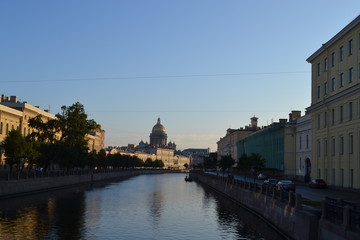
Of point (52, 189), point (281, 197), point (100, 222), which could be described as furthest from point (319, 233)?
point (52, 189)

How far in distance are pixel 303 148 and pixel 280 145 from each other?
567 inches

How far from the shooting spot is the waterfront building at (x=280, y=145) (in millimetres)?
89375

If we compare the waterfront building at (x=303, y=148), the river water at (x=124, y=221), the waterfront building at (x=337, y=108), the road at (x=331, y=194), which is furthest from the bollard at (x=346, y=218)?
the waterfront building at (x=303, y=148)

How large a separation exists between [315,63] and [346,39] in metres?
12.0

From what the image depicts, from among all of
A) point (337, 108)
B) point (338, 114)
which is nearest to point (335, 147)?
point (338, 114)

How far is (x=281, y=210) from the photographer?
3069cm

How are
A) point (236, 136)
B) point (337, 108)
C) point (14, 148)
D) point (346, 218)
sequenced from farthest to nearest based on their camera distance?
point (236, 136) < point (14, 148) < point (337, 108) < point (346, 218)

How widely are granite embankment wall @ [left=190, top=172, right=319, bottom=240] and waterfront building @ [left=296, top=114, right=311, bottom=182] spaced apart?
97.8 ft

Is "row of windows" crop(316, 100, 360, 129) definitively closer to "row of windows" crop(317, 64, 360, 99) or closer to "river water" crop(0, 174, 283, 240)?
"row of windows" crop(317, 64, 360, 99)

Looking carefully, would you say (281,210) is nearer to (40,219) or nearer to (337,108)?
(40,219)

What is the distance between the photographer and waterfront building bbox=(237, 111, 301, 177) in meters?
89.4

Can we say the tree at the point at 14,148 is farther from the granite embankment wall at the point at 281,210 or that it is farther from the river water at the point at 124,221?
the granite embankment wall at the point at 281,210

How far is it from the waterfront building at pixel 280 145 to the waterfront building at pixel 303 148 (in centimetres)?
237

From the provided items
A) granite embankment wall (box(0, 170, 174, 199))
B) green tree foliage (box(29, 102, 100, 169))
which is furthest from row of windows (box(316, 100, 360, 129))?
green tree foliage (box(29, 102, 100, 169))
